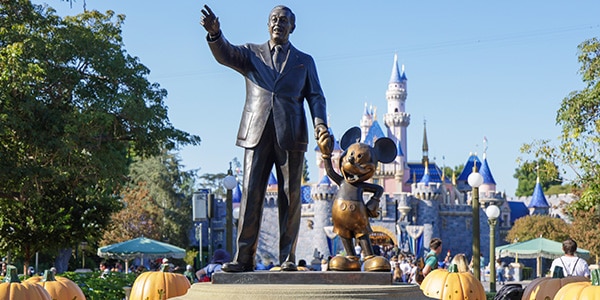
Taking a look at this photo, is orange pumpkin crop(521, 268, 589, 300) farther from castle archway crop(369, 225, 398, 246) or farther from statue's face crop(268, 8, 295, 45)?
castle archway crop(369, 225, 398, 246)

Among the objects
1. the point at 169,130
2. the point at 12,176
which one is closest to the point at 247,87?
the point at 12,176

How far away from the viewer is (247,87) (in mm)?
7191

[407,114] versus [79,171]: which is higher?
[407,114]

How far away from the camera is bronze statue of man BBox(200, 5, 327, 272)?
6934 millimetres

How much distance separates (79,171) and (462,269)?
11.2 m

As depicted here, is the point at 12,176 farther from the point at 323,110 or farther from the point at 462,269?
the point at 323,110

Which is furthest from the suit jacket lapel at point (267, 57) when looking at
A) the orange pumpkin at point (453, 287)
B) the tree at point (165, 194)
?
the tree at point (165, 194)

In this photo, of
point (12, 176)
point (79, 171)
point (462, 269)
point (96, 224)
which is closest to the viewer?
point (462, 269)

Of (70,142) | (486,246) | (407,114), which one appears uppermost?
(407,114)

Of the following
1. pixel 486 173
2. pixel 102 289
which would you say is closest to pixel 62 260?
pixel 102 289

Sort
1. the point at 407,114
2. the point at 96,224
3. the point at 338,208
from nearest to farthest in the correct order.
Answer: the point at 338,208, the point at 96,224, the point at 407,114

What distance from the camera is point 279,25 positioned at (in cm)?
713

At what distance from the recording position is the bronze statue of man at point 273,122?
6934 mm

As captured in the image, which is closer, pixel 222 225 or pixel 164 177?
pixel 164 177
